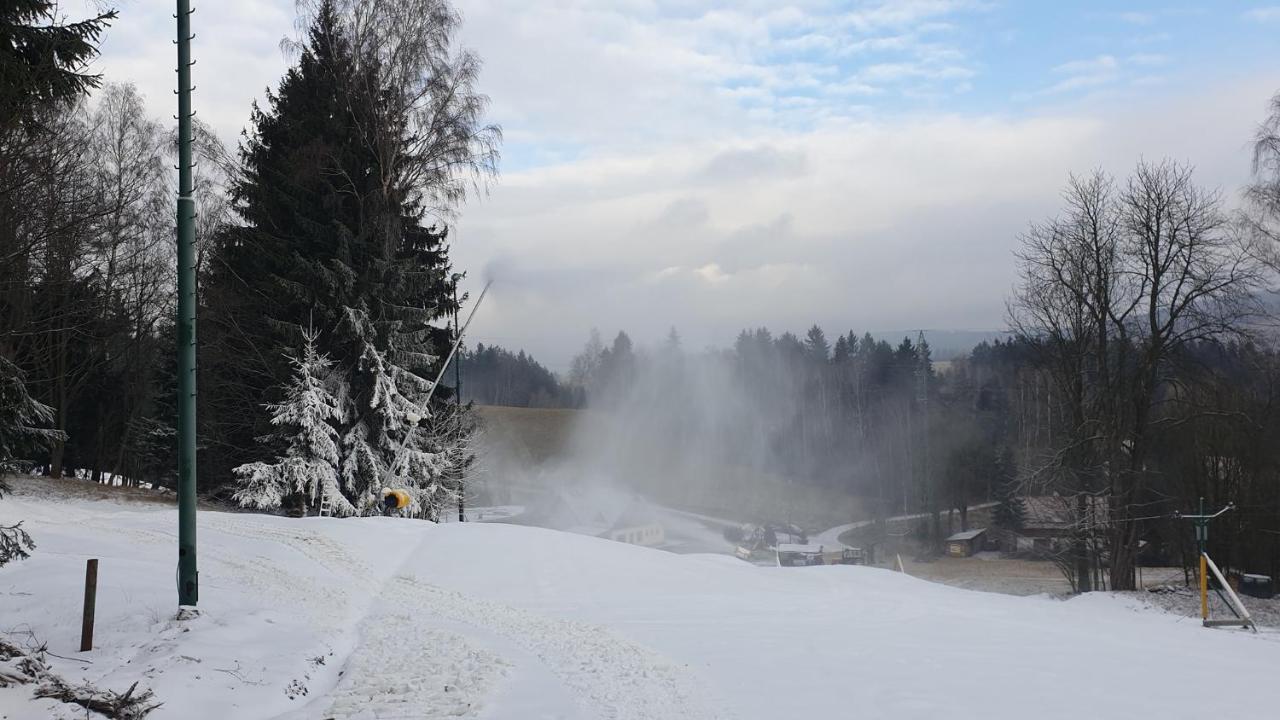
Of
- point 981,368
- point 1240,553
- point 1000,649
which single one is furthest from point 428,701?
point 981,368

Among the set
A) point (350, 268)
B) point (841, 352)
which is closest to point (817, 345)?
point (841, 352)

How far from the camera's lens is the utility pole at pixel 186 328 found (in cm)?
875

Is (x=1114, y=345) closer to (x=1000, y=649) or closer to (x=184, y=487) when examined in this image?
(x=1000, y=649)

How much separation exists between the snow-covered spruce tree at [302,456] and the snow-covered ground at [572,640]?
5564mm

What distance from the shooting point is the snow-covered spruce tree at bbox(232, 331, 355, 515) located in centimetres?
2305

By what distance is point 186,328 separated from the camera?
8.80m

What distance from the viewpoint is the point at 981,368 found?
113375mm

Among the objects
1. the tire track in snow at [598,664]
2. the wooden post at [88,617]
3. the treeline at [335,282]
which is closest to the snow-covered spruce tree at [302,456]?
the treeline at [335,282]

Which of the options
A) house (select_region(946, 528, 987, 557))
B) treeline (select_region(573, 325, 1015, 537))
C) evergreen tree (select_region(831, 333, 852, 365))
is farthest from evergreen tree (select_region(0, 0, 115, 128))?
evergreen tree (select_region(831, 333, 852, 365))

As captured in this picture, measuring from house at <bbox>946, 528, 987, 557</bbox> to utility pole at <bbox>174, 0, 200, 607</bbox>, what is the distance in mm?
Answer: 47850

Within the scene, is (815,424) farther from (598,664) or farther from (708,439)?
(598,664)

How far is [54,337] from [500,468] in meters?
50.3

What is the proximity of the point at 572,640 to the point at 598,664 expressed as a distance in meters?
1.39

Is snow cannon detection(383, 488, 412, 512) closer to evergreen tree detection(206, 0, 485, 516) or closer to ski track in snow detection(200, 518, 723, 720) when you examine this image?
evergreen tree detection(206, 0, 485, 516)
